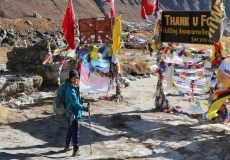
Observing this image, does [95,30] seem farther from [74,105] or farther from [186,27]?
[74,105]

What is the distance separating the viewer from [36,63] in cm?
1555

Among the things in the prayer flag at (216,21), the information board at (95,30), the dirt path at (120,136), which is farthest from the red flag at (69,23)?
the prayer flag at (216,21)

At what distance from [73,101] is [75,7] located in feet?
438

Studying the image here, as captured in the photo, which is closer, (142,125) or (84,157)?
(84,157)

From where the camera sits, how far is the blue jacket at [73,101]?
285 inches

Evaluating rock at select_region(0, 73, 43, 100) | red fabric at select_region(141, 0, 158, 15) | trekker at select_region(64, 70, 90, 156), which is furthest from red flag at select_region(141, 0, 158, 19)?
rock at select_region(0, 73, 43, 100)

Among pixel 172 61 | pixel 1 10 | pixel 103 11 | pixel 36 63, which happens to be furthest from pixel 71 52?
pixel 103 11

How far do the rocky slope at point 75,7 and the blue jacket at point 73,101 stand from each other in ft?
294

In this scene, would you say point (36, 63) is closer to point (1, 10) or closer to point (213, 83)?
point (213, 83)

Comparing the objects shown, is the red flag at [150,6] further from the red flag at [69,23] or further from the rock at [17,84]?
the rock at [17,84]

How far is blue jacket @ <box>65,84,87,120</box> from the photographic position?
7230 millimetres

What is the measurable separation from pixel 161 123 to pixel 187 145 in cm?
186

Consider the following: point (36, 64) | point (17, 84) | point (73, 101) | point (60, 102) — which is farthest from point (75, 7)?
point (73, 101)

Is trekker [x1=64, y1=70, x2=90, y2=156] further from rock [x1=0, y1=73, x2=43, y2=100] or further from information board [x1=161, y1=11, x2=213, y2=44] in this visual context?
rock [x1=0, y1=73, x2=43, y2=100]
